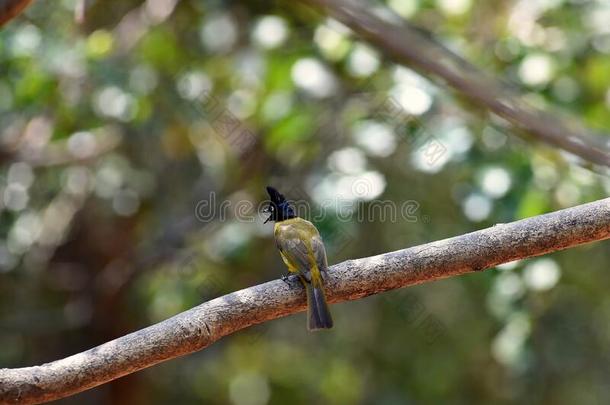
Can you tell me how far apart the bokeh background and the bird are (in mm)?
220

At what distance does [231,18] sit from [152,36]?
617 mm

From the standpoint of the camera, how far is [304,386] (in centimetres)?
824

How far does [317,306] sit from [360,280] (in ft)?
1.13

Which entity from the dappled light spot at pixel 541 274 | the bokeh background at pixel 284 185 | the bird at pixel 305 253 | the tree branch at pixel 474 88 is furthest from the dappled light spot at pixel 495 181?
the tree branch at pixel 474 88

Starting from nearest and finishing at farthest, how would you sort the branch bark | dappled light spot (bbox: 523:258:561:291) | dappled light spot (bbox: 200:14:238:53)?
1. the branch bark
2. dappled light spot (bbox: 523:258:561:291)
3. dappled light spot (bbox: 200:14:238:53)

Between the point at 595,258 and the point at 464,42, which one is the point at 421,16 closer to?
the point at 464,42

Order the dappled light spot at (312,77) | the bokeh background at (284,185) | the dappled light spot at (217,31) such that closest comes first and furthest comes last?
the bokeh background at (284,185)
the dappled light spot at (312,77)
the dappled light spot at (217,31)

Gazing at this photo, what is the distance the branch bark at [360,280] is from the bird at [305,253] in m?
0.16

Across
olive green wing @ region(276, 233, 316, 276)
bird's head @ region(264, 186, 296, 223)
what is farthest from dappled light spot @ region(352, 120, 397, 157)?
olive green wing @ region(276, 233, 316, 276)

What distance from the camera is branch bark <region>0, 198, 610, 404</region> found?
2.94 meters

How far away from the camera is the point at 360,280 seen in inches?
129

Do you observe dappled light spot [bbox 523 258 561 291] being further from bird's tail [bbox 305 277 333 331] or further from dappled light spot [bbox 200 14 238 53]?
dappled light spot [bbox 200 14 238 53]

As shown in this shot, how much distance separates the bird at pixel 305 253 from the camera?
3.54 meters

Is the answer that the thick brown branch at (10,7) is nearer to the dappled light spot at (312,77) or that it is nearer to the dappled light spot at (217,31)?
the dappled light spot at (312,77)
